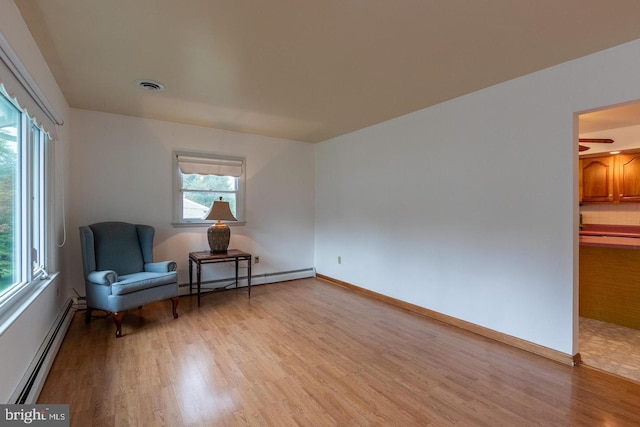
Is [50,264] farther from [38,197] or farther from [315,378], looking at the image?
[315,378]

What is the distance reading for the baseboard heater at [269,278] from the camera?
435 cm

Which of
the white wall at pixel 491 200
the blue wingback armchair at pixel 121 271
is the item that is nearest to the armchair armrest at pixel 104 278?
the blue wingback armchair at pixel 121 271

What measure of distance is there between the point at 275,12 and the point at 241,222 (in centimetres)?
320

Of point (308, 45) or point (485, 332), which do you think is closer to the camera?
point (308, 45)

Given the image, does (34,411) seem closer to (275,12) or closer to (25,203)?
(25,203)

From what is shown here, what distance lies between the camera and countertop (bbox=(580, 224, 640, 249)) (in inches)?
116

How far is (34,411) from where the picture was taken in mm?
1676

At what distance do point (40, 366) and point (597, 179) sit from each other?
21.6 ft

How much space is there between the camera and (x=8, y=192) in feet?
6.50

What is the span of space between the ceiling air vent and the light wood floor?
232 cm

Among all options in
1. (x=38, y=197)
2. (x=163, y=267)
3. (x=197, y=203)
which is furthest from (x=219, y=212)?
(x=38, y=197)

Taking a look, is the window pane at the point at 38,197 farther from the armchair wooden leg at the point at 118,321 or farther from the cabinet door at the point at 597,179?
the cabinet door at the point at 597,179

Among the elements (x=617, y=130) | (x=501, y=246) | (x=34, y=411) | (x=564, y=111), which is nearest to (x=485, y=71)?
(x=564, y=111)

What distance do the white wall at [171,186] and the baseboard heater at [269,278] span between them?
0.21ft
